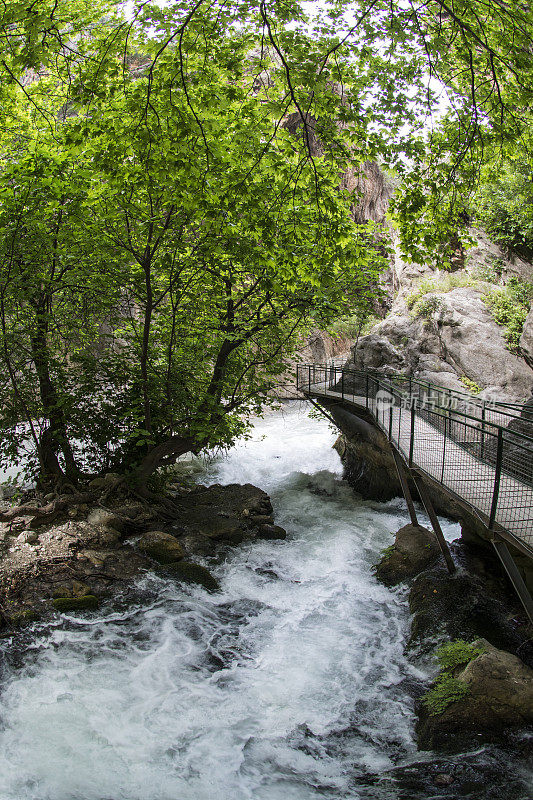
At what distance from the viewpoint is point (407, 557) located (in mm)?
8844

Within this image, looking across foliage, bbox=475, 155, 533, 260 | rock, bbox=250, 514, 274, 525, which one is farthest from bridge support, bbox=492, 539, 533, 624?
foliage, bbox=475, 155, 533, 260

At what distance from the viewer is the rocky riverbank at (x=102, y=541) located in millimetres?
7086

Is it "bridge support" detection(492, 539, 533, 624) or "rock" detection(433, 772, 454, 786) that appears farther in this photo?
"bridge support" detection(492, 539, 533, 624)

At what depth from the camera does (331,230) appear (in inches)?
222

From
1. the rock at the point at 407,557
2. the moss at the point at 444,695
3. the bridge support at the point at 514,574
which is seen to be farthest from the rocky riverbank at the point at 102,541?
the bridge support at the point at 514,574

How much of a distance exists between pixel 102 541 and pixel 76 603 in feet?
5.70

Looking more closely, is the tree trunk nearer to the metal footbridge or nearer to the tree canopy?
the tree canopy

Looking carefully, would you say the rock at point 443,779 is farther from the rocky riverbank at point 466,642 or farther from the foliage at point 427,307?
the foliage at point 427,307

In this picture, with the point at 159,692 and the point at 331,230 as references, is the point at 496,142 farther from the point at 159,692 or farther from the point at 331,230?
the point at 159,692

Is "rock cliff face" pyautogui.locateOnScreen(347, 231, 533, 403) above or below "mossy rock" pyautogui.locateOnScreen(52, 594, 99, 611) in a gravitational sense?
above

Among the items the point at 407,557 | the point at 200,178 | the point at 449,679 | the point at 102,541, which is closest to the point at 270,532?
the point at 407,557

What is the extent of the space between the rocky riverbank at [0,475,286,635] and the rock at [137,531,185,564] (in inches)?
0.7

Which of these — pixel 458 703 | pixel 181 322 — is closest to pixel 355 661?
pixel 458 703

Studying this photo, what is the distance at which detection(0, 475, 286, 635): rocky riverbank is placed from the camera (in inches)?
279
